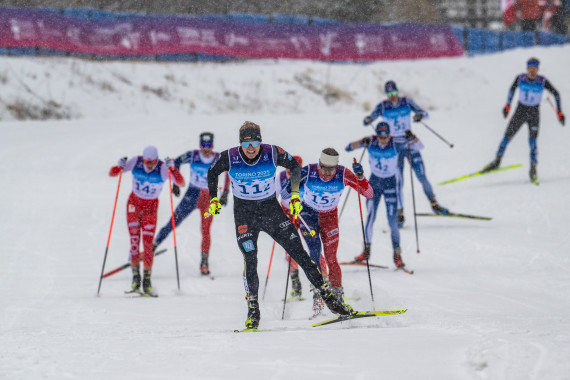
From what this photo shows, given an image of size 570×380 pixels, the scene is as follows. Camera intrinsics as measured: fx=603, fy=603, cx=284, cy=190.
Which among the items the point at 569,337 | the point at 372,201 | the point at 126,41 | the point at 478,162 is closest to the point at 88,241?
the point at 372,201

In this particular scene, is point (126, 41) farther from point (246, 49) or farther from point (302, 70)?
point (302, 70)

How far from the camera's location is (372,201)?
9125mm

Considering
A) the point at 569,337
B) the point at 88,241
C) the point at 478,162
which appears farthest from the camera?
A: the point at 478,162

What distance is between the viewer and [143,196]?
809cm

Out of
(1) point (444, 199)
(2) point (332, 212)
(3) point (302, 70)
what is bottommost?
Result: (1) point (444, 199)

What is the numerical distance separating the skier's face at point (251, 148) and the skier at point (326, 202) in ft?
3.98

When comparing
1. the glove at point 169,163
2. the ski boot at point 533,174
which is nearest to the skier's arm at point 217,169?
the glove at point 169,163

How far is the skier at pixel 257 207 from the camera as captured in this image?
550 centimetres

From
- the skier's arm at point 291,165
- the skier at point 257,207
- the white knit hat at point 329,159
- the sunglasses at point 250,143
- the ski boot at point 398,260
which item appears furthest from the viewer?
the ski boot at point 398,260

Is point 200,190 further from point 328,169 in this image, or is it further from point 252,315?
point 252,315

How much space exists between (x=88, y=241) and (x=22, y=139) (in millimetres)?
7474

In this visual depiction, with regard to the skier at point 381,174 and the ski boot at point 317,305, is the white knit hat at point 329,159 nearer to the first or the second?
the ski boot at point 317,305

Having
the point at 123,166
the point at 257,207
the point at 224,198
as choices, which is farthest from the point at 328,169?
the point at 123,166

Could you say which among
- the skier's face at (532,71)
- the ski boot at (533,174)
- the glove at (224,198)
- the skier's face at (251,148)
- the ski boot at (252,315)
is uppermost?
the skier's face at (532,71)
